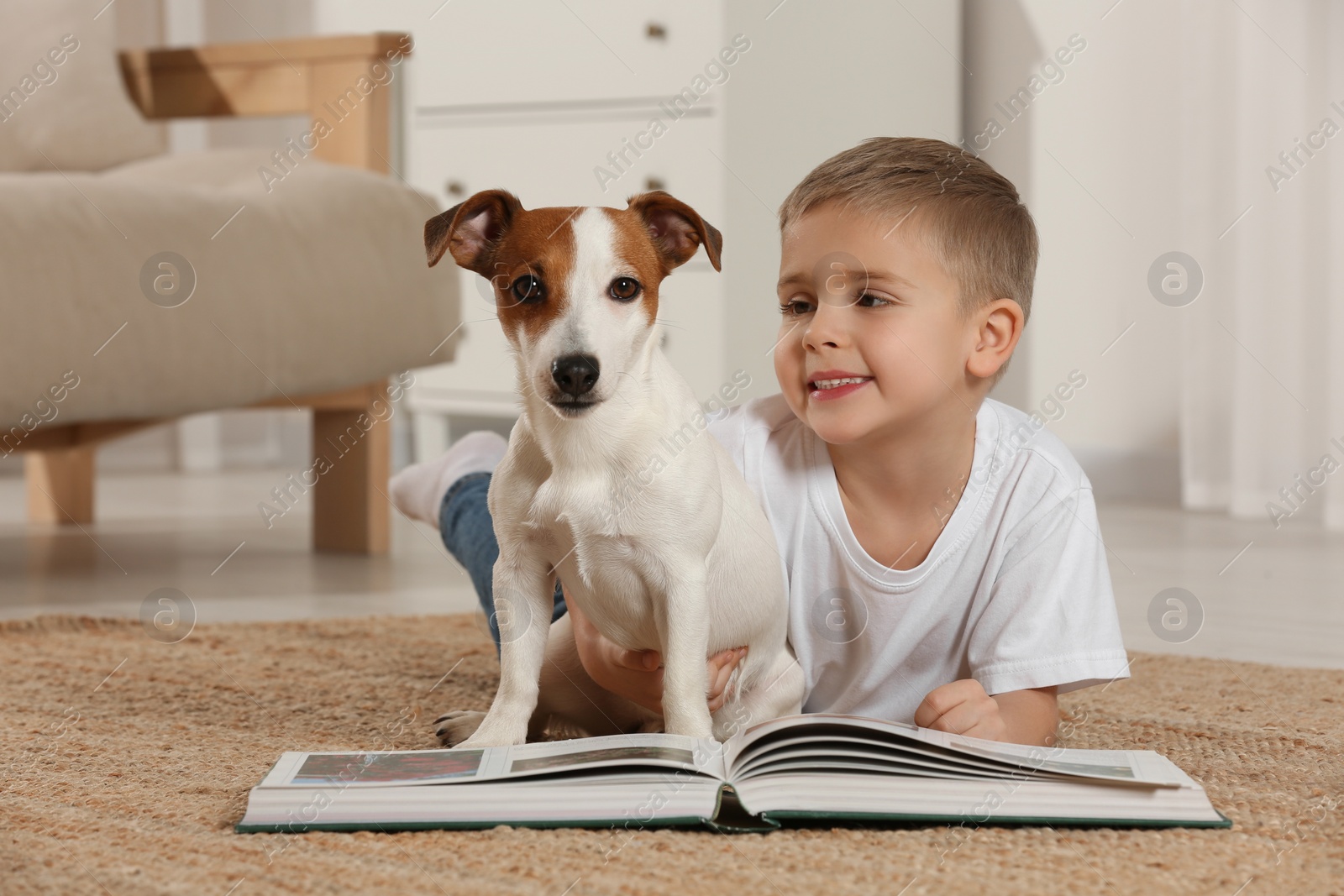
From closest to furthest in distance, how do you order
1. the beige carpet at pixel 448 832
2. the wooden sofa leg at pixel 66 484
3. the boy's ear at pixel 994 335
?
1. the beige carpet at pixel 448 832
2. the boy's ear at pixel 994 335
3. the wooden sofa leg at pixel 66 484

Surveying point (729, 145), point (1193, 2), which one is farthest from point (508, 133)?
point (1193, 2)

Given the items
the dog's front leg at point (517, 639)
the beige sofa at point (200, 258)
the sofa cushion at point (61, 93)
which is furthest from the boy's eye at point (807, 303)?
the sofa cushion at point (61, 93)

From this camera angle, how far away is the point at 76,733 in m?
1.13

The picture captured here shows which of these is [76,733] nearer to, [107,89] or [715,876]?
[715,876]

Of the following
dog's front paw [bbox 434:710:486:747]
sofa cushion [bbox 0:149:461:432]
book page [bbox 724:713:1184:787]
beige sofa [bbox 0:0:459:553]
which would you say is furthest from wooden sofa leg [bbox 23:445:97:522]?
book page [bbox 724:713:1184:787]

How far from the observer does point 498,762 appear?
2.77 feet

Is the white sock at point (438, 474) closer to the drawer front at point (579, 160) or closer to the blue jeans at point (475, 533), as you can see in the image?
the blue jeans at point (475, 533)

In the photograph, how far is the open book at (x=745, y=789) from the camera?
806 millimetres

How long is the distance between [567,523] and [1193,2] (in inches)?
90.2

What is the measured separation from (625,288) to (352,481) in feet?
4.93

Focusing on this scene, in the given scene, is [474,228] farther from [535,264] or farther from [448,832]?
[448,832]

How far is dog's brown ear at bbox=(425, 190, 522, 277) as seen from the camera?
3.09ft

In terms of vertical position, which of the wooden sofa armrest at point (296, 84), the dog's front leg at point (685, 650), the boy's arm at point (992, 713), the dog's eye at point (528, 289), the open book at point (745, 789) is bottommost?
the boy's arm at point (992, 713)

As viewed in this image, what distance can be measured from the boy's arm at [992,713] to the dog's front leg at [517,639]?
0.99ft
